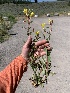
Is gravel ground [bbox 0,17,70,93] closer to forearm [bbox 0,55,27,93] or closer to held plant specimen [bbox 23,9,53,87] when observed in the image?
forearm [bbox 0,55,27,93]

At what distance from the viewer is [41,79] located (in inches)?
87.7

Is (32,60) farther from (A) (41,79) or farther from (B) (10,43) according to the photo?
(B) (10,43)

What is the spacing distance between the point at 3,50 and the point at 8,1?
1454 inches

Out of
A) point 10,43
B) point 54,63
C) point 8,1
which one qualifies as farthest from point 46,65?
point 8,1

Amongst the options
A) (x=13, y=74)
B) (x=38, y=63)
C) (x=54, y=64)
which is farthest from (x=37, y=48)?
(x=54, y=64)

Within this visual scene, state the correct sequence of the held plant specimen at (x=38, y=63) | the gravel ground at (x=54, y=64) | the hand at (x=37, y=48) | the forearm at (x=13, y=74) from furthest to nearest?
the gravel ground at (x=54, y=64), the forearm at (x=13, y=74), the hand at (x=37, y=48), the held plant specimen at (x=38, y=63)

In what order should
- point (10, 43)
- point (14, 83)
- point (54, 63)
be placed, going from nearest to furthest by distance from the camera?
point (14, 83), point (54, 63), point (10, 43)

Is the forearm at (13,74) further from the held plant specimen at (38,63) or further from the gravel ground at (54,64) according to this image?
the gravel ground at (54,64)

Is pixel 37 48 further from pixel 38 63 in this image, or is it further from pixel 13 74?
pixel 13 74

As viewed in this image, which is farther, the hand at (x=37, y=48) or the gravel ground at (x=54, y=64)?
the gravel ground at (x=54, y=64)

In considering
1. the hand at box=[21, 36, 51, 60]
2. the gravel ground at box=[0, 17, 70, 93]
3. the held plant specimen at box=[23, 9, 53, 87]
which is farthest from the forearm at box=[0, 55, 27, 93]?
the gravel ground at box=[0, 17, 70, 93]

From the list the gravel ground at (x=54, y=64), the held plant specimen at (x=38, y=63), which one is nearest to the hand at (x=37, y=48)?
the held plant specimen at (x=38, y=63)

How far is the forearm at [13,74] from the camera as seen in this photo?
2.42m

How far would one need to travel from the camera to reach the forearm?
2.42 metres
